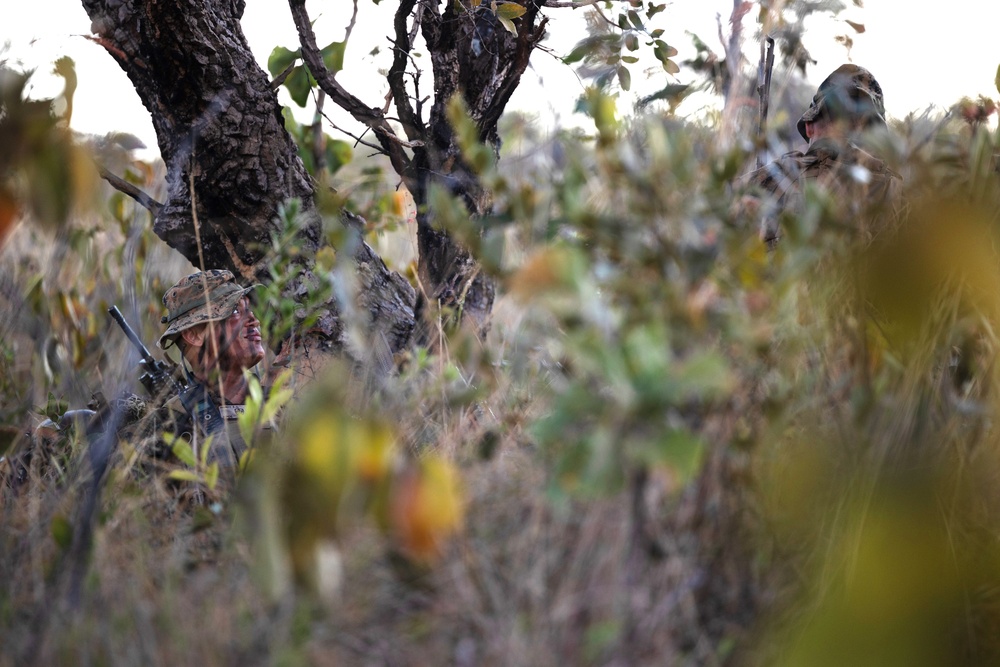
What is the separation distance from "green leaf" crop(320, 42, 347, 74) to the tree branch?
64 millimetres

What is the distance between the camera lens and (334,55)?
2.98m

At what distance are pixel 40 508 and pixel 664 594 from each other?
1.29 meters

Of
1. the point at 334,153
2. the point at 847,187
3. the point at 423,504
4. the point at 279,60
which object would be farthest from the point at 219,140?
the point at 423,504

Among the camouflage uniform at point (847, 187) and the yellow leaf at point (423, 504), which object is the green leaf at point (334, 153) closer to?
the camouflage uniform at point (847, 187)

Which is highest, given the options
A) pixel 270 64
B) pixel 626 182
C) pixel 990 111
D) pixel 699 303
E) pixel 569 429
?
pixel 270 64

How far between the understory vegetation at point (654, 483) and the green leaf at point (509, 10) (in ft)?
3.89

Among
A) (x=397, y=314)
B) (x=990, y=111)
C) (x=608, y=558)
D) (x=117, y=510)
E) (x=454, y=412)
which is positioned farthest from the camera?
(x=397, y=314)

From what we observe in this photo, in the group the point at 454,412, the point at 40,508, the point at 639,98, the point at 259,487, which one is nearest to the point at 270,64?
the point at 639,98

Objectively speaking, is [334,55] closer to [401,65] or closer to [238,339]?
[401,65]

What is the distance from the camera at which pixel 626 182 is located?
1.21m

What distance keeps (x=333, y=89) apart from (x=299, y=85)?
140 mm

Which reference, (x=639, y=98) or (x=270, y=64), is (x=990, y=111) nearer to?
(x=639, y=98)

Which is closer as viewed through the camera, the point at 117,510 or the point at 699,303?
the point at 699,303

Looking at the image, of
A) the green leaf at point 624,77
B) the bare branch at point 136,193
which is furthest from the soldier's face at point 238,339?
the green leaf at point 624,77
